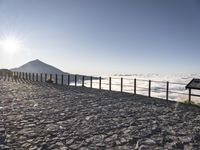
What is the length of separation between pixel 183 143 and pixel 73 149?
103 inches

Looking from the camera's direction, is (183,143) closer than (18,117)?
Yes

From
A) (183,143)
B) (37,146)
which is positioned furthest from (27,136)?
(183,143)

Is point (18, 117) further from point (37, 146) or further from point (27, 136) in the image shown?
point (37, 146)

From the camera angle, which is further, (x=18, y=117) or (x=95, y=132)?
(x=18, y=117)

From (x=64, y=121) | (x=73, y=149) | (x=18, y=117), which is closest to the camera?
(x=73, y=149)

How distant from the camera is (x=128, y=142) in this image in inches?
231

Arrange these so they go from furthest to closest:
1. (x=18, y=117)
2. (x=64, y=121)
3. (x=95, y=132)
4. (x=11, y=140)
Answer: (x=18, y=117)
(x=64, y=121)
(x=95, y=132)
(x=11, y=140)

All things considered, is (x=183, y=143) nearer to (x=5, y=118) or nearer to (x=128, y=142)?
(x=128, y=142)

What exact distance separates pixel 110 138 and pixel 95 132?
26.6 inches

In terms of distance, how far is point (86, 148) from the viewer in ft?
17.6

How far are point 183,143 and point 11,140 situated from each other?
13.4 ft

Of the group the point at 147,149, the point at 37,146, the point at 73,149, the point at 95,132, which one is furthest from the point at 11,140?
the point at 147,149

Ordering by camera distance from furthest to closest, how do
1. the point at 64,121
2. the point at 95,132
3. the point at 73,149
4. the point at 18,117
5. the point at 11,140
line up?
the point at 18,117 < the point at 64,121 < the point at 95,132 < the point at 11,140 < the point at 73,149

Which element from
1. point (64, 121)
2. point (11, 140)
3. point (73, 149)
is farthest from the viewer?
point (64, 121)
